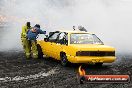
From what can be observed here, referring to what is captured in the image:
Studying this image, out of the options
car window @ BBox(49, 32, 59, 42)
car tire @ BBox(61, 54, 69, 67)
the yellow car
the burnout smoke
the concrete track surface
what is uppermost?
the burnout smoke

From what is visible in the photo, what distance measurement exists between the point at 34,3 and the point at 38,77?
60.0 feet

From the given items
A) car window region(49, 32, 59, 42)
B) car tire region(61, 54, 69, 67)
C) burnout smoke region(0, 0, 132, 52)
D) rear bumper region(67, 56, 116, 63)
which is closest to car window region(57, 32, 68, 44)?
car window region(49, 32, 59, 42)

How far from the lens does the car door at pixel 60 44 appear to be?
14.5 m

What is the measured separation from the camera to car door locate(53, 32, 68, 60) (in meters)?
14.5

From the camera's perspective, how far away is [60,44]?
14.7 meters

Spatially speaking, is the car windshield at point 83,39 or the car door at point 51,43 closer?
the car windshield at point 83,39

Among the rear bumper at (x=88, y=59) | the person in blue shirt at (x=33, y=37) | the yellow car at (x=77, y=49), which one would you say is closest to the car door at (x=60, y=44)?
the yellow car at (x=77, y=49)

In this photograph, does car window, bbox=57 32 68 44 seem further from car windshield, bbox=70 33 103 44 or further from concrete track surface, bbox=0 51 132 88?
concrete track surface, bbox=0 51 132 88

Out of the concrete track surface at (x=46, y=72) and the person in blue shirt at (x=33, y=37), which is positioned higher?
the person in blue shirt at (x=33, y=37)

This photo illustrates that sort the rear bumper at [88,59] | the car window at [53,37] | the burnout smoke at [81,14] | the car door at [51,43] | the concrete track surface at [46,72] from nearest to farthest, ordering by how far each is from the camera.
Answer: the concrete track surface at [46,72], the rear bumper at [88,59], the car door at [51,43], the car window at [53,37], the burnout smoke at [81,14]

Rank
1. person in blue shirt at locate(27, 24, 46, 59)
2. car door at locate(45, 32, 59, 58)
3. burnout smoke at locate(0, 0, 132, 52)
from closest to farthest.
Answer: car door at locate(45, 32, 59, 58)
person in blue shirt at locate(27, 24, 46, 59)
burnout smoke at locate(0, 0, 132, 52)

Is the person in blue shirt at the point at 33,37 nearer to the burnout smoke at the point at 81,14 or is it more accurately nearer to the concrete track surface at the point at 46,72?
the concrete track surface at the point at 46,72

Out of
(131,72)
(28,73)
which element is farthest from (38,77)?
(131,72)

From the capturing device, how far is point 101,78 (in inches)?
358
